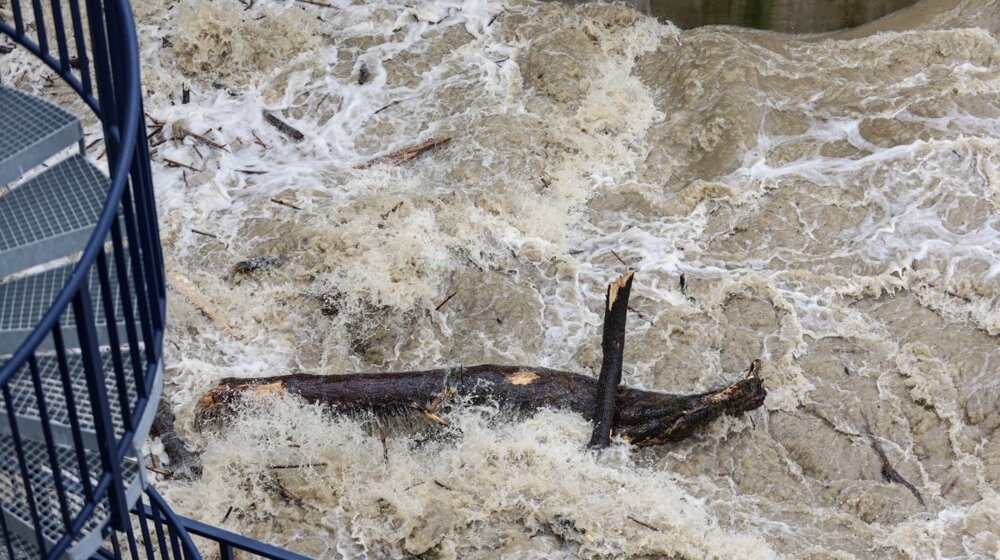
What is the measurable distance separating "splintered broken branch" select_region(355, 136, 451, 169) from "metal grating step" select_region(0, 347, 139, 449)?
6.08 meters

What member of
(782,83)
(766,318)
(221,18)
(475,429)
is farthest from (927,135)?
(221,18)

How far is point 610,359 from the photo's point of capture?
22.0 feet

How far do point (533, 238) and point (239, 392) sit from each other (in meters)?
3.23

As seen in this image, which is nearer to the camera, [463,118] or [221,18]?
[463,118]

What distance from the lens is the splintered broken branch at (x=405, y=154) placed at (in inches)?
396

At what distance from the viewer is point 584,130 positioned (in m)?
10.3

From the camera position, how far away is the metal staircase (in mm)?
3465

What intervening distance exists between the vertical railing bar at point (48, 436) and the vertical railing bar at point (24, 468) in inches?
3.3

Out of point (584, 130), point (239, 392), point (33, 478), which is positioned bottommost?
point (239, 392)

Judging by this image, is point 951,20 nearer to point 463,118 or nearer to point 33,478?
point 463,118

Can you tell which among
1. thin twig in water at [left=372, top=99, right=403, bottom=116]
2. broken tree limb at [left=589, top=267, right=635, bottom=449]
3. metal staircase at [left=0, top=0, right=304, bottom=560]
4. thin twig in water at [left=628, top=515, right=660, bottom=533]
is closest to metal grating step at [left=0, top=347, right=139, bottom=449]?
metal staircase at [left=0, top=0, right=304, bottom=560]

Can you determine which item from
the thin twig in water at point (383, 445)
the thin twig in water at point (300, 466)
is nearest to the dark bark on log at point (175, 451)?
the thin twig in water at point (300, 466)

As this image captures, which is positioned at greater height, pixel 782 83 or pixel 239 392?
pixel 782 83

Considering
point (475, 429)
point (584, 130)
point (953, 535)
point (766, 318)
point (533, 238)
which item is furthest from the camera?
point (584, 130)
